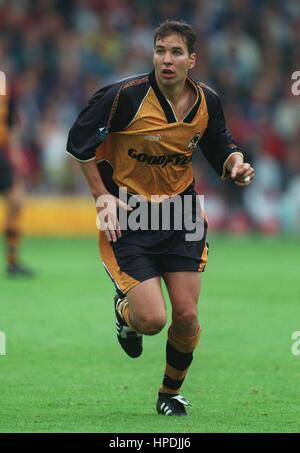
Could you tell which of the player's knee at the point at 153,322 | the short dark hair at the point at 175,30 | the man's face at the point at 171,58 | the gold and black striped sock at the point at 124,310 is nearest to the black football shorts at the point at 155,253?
the gold and black striped sock at the point at 124,310

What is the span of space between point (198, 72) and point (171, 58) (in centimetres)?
1588

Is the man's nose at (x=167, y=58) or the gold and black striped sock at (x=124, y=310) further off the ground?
the man's nose at (x=167, y=58)

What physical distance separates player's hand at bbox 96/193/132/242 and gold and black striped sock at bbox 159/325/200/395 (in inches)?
26.6

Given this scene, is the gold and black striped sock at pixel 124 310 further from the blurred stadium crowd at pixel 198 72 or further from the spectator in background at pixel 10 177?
the blurred stadium crowd at pixel 198 72

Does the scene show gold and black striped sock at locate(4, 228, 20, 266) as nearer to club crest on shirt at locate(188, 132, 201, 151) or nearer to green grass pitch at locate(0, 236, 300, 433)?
green grass pitch at locate(0, 236, 300, 433)

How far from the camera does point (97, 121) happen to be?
7160 mm

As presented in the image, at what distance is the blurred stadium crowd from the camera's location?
21.8 m

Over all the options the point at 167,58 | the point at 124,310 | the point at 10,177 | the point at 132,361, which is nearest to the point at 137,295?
the point at 124,310

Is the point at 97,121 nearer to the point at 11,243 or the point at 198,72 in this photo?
the point at 11,243

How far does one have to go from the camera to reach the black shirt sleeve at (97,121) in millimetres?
7160

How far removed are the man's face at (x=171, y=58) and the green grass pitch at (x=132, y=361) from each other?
2046 millimetres

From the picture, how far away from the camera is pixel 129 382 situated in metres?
8.35

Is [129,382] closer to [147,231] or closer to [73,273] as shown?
[147,231]
